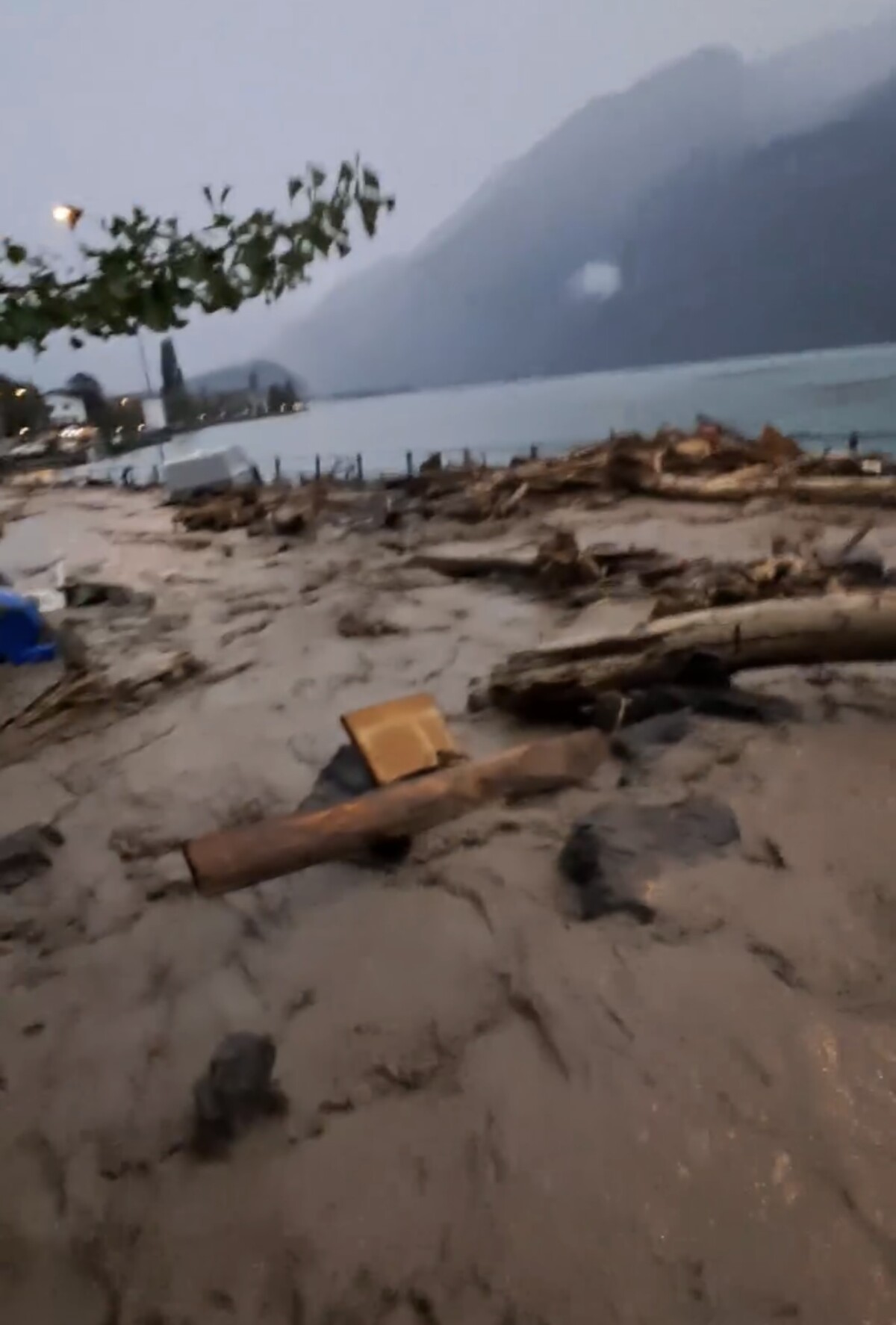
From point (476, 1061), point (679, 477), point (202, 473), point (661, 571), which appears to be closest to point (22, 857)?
point (476, 1061)

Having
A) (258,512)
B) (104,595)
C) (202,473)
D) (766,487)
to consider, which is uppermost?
(104,595)

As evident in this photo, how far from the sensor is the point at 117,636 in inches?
183

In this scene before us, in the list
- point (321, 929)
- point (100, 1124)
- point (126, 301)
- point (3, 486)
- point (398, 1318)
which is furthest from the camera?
point (3, 486)

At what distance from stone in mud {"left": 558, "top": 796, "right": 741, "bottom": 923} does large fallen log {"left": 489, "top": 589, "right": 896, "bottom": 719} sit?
73cm

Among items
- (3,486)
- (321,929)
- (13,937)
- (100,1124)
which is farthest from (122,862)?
(3,486)

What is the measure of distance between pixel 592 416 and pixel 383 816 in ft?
49.7

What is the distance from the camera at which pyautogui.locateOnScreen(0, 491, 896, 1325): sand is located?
1223 millimetres

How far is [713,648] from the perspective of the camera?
9.44ft

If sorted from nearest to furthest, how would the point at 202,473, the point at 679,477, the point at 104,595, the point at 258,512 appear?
the point at 104,595 < the point at 679,477 < the point at 258,512 < the point at 202,473

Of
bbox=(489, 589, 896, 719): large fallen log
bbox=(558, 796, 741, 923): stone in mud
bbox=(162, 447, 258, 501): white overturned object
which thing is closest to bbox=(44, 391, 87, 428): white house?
bbox=(162, 447, 258, 501): white overturned object

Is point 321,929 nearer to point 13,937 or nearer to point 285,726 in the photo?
point 13,937

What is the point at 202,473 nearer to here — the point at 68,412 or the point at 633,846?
the point at 633,846

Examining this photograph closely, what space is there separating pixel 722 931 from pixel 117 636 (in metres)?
3.83

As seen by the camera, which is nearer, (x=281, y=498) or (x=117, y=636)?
(x=117, y=636)
